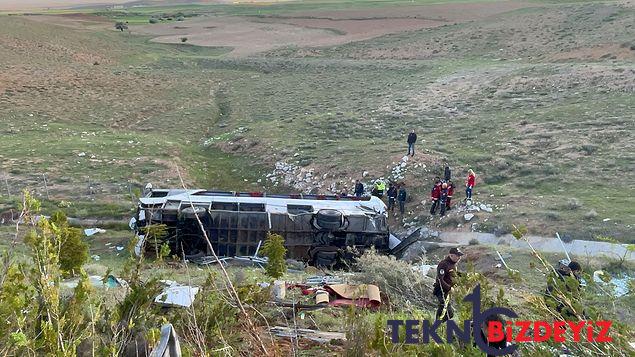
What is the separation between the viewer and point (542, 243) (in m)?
15.4

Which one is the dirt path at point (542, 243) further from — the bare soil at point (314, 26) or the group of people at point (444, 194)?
the bare soil at point (314, 26)

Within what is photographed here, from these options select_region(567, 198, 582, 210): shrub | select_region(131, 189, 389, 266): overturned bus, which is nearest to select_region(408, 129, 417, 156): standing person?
select_region(567, 198, 582, 210): shrub

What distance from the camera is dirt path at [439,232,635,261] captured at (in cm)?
1404

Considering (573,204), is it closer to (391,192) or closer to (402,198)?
(402,198)

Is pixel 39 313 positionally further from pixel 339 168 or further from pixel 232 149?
pixel 232 149

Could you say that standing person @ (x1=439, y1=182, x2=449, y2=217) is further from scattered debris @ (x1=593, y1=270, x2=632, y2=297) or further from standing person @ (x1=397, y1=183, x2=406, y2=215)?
scattered debris @ (x1=593, y1=270, x2=632, y2=297)

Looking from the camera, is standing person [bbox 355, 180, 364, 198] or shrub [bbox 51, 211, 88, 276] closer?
shrub [bbox 51, 211, 88, 276]

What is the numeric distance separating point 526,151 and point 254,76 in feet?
91.9

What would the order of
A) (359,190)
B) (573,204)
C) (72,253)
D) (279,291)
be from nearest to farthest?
(72,253) < (279,291) < (573,204) < (359,190)

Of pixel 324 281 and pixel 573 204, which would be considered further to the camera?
pixel 573 204

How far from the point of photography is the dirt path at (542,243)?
1404 cm

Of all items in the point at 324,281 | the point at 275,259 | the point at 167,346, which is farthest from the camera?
the point at 324,281

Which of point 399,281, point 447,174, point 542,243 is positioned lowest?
point 542,243

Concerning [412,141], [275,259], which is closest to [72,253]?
[275,259]
